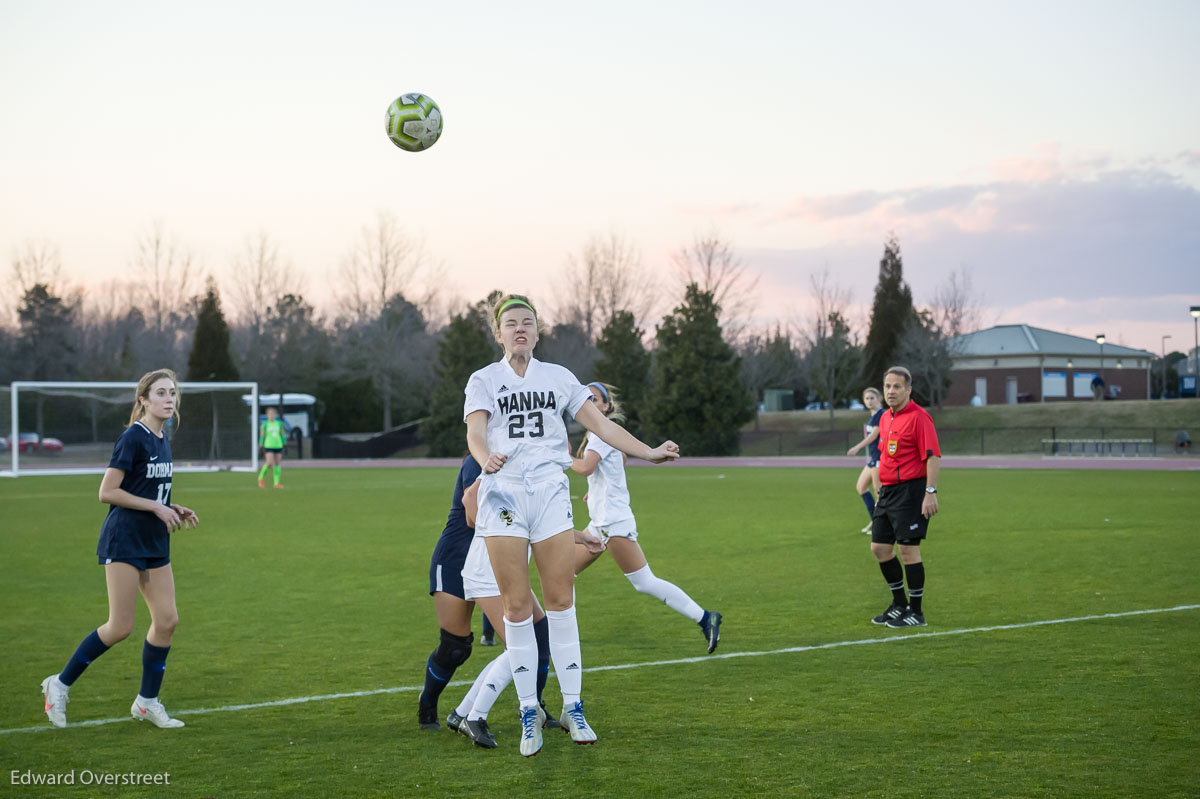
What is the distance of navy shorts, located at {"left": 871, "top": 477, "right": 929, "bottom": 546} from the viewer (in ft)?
28.9

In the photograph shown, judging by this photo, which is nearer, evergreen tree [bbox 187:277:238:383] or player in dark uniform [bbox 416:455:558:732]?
player in dark uniform [bbox 416:455:558:732]

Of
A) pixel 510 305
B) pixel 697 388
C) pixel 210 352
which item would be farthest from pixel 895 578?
pixel 210 352

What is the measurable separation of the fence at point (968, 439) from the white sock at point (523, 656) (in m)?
43.2

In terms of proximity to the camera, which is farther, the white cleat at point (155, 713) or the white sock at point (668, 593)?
the white sock at point (668, 593)

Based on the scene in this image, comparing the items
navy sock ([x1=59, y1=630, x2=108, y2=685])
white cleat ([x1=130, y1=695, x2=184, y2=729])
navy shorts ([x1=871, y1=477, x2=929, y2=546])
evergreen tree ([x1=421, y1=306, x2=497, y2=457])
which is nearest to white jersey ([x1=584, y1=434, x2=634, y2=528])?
navy shorts ([x1=871, y1=477, x2=929, y2=546])

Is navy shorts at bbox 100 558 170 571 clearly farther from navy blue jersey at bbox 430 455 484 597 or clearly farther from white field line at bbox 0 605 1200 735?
navy blue jersey at bbox 430 455 484 597

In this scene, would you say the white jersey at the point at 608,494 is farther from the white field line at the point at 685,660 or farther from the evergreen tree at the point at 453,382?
the evergreen tree at the point at 453,382

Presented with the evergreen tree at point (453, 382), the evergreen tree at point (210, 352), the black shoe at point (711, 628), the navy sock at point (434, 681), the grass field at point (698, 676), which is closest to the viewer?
the grass field at point (698, 676)

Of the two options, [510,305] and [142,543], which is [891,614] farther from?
[142,543]

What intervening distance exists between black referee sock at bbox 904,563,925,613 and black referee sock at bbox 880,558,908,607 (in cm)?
6

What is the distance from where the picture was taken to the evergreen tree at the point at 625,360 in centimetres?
5400

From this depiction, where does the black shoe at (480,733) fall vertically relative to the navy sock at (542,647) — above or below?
below

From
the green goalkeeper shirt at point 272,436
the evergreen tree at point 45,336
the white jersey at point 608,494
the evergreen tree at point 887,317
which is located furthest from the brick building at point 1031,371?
the white jersey at point 608,494

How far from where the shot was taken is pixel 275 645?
8.59m
